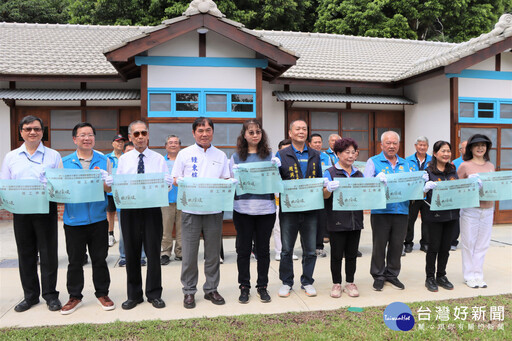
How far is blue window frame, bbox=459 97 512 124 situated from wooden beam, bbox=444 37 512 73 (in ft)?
2.54

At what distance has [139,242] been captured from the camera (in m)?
3.78

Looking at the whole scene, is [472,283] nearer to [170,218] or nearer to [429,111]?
[170,218]

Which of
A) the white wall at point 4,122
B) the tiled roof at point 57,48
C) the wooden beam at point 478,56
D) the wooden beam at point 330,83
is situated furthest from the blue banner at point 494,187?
the white wall at point 4,122

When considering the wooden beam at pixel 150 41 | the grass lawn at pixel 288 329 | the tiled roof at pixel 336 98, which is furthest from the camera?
the tiled roof at pixel 336 98

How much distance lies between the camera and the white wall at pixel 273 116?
9297 millimetres

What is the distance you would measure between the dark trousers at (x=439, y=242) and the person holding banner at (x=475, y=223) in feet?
0.81

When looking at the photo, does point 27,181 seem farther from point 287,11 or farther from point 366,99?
point 287,11

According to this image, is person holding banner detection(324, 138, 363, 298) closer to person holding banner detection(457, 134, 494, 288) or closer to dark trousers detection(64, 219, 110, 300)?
person holding banner detection(457, 134, 494, 288)

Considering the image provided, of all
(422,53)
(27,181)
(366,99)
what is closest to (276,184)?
(27,181)

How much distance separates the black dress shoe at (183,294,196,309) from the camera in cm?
374

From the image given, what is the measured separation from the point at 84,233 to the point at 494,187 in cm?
451

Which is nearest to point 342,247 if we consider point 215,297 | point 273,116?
point 215,297

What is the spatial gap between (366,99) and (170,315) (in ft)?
24.9

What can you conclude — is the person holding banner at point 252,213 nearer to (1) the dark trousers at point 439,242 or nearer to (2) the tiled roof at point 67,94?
A: (1) the dark trousers at point 439,242
